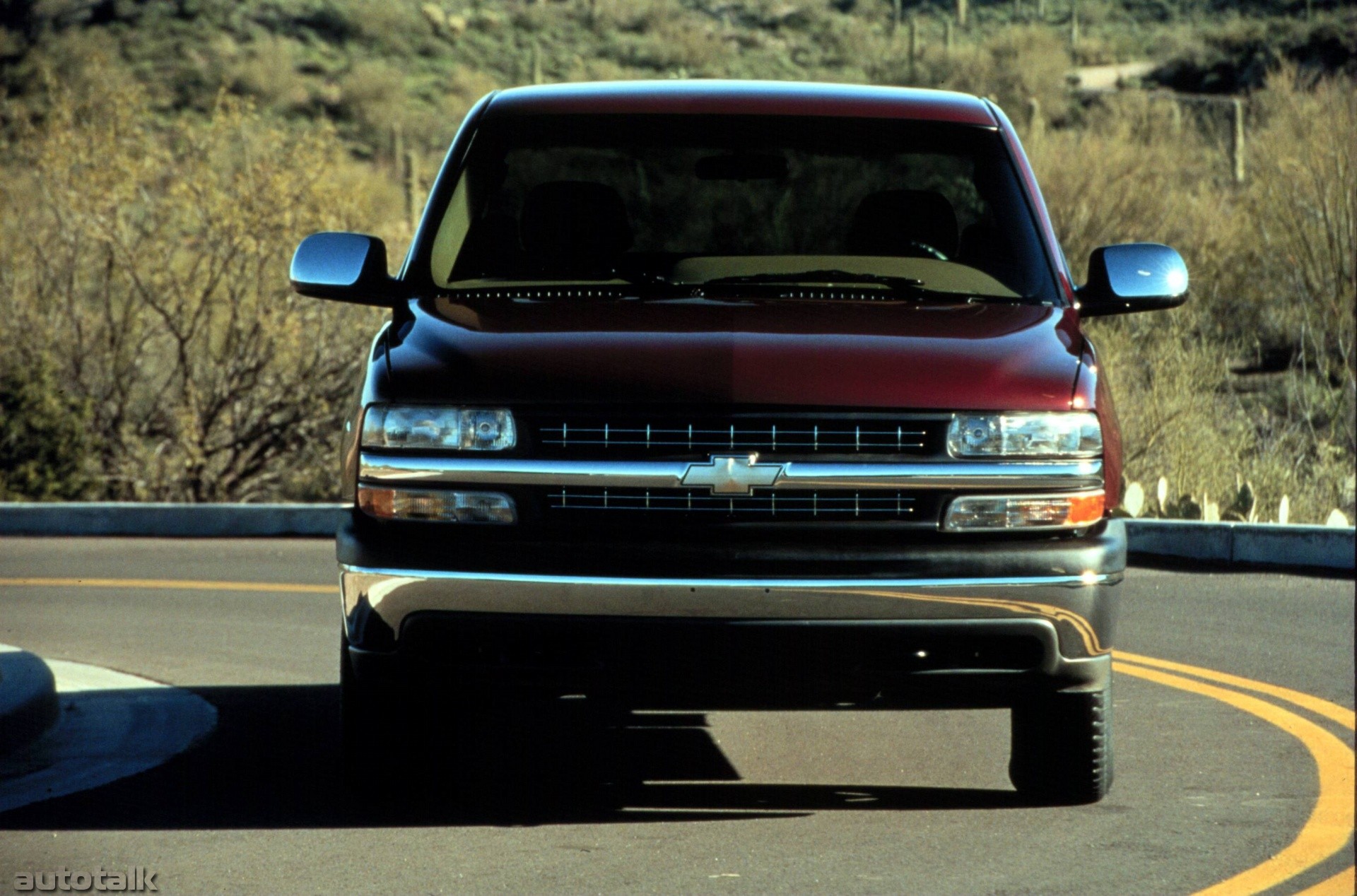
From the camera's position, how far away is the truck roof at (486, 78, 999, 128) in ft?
21.8

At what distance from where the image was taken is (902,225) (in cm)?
651

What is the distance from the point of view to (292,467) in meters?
19.6

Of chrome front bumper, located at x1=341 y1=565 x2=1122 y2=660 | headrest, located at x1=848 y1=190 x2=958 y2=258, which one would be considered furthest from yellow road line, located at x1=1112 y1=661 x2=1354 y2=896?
headrest, located at x1=848 y1=190 x2=958 y2=258

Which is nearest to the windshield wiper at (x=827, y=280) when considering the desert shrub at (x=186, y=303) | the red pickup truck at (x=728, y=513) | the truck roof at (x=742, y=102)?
the red pickup truck at (x=728, y=513)

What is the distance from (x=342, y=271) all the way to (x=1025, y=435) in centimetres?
212

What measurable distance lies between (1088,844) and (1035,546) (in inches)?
36.3

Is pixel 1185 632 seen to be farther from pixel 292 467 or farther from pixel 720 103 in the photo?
pixel 292 467

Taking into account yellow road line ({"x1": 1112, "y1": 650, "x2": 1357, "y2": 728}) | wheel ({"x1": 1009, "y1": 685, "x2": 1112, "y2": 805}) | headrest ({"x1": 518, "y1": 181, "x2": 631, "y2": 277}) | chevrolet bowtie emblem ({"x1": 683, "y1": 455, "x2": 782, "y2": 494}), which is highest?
headrest ({"x1": 518, "y1": 181, "x2": 631, "y2": 277})

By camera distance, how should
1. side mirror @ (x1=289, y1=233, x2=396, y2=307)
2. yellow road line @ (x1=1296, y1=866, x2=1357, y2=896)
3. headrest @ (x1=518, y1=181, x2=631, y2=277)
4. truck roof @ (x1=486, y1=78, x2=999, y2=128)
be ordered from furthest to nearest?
truck roof @ (x1=486, y1=78, x2=999, y2=128), headrest @ (x1=518, y1=181, x2=631, y2=277), side mirror @ (x1=289, y1=233, x2=396, y2=307), yellow road line @ (x1=1296, y1=866, x2=1357, y2=896)

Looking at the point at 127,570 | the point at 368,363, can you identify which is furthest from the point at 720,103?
the point at 127,570

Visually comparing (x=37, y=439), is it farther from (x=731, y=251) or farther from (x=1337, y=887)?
(x=1337, y=887)

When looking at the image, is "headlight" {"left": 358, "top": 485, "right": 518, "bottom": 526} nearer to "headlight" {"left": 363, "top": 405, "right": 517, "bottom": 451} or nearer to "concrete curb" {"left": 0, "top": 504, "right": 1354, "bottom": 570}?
"headlight" {"left": 363, "top": 405, "right": 517, "bottom": 451}

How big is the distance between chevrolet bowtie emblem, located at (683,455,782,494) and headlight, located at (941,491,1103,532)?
46 cm

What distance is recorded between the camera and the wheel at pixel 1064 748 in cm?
565
